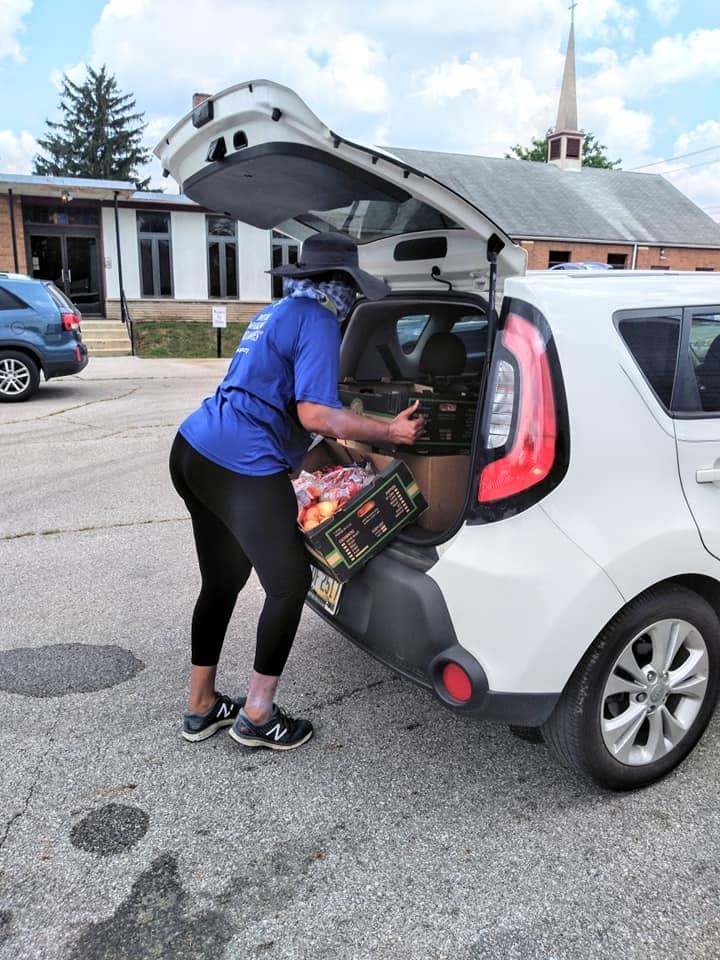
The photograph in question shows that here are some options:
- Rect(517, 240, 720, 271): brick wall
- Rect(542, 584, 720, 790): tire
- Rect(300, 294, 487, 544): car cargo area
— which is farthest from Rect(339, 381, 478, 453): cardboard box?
Rect(517, 240, 720, 271): brick wall

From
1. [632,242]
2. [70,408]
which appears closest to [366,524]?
[70,408]

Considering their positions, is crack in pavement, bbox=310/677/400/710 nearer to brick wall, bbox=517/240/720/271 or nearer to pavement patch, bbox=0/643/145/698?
pavement patch, bbox=0/643/145/698

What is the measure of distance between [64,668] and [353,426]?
6.33 ft

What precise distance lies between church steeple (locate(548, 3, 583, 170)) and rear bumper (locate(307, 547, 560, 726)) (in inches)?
1821

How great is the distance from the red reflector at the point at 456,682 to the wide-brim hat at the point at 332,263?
119cm

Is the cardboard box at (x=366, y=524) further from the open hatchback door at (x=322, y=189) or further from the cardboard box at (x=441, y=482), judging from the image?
the open hatchback door at (x=322, y=189)

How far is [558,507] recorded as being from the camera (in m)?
2.26

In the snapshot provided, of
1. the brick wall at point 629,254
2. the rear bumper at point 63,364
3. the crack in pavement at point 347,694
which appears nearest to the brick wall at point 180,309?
the rear bumper at point 63,364

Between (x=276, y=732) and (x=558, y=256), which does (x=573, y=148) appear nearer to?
(x=558, y=256)

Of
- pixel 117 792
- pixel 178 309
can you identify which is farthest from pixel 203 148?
pixel 178 309

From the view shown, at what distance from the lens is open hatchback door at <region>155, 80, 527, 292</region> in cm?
227

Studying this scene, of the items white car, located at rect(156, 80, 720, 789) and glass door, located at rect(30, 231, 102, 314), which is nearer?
white car, located at rect(156, 80, 720, 789)

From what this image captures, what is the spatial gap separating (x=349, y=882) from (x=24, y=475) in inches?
234

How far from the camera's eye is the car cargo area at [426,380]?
2.88m
